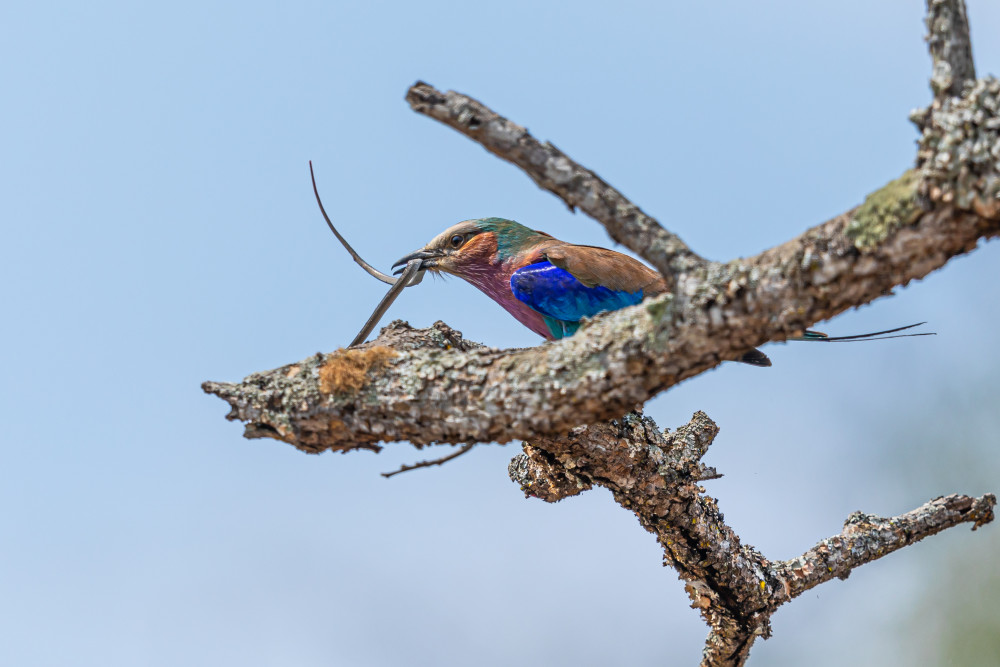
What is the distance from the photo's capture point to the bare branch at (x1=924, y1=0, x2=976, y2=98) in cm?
191

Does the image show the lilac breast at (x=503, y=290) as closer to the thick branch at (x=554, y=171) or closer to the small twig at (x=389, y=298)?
the small twig at (x=389, y=298)

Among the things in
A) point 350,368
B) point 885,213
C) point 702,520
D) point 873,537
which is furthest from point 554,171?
point 873,537

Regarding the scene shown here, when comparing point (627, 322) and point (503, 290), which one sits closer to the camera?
point (627, 322)

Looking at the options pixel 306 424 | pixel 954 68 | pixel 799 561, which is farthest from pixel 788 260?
pixel 799 561

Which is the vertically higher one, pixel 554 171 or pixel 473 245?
pixel 473 245

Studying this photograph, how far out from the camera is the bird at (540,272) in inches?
152

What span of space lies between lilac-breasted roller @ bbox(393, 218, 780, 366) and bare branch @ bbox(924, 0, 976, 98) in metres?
1.80

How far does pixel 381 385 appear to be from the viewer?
2551 millimetres

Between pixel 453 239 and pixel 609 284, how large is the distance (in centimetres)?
87

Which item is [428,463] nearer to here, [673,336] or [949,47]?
[673,336]

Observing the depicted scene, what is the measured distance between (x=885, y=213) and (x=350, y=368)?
1.56 metres

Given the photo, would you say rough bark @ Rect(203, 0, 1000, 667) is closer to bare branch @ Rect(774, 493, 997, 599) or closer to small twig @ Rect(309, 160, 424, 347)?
small twig @ Rect(309, 160, 424, 347)

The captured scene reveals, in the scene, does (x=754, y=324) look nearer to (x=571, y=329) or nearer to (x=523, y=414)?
(x=523, y=414)

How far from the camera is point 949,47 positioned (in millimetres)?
1924
